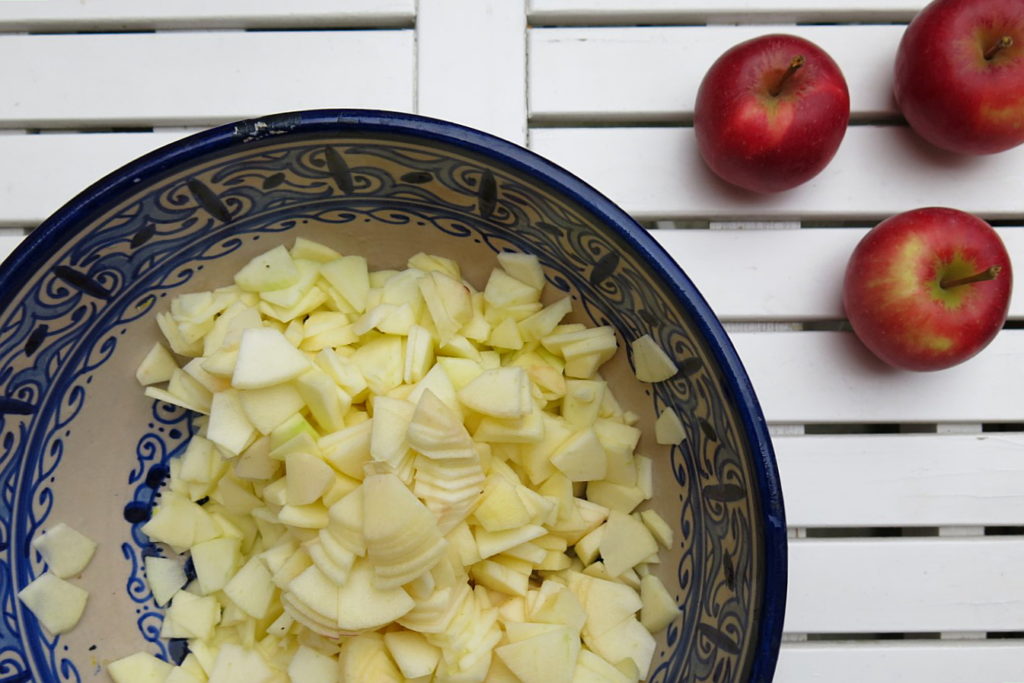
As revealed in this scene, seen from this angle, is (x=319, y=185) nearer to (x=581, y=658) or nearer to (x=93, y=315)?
(x=93, y=315)

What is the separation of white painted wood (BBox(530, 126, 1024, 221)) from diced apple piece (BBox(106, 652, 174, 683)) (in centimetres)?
62

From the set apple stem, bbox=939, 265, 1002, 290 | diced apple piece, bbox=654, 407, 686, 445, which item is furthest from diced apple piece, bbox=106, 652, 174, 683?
apple stem, bbox=939, 265, 1002, 290

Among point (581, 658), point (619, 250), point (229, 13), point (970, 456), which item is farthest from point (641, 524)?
point (229, 13)

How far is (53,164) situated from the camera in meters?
0.89

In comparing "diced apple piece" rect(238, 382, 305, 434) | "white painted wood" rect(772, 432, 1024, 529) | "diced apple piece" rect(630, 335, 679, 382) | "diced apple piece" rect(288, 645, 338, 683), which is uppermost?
"white painted wood" rect(772, 432, 1024, 529)

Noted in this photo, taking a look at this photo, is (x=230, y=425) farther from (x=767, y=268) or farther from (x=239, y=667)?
(x=767, y=268)

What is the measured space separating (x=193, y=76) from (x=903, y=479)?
853 mm

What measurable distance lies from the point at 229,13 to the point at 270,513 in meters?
0.52

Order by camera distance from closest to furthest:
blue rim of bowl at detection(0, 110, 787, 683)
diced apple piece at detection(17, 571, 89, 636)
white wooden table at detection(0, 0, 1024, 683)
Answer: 1. blue rim of bowl at detection(0, 110, 787, 683)
2. diced apple piece at detection(17, 571, 89, 636)
3. white wooden table at detection(0, 0, 1024, 683)

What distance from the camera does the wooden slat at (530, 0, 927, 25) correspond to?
89 cm

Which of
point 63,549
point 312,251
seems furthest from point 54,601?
point 312,251

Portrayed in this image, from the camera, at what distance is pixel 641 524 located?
0.80 meters

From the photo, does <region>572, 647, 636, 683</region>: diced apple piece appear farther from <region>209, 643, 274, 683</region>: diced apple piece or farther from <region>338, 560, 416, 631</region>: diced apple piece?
<region>209, 643, 274, 683</region>: diced apple piece

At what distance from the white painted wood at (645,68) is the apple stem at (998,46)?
3.8 inches
